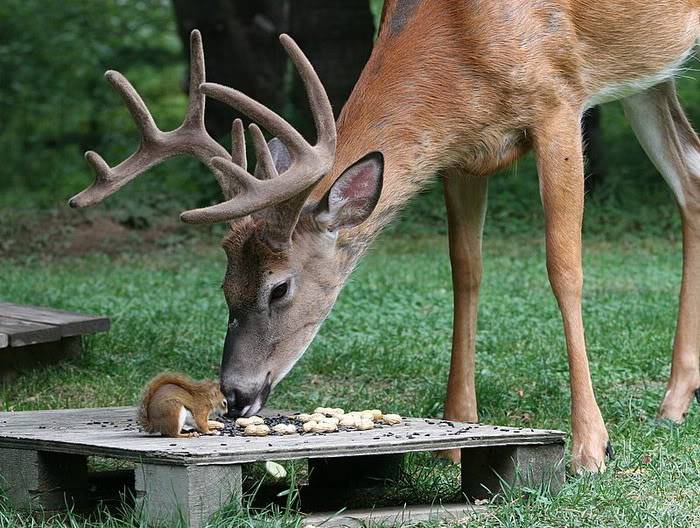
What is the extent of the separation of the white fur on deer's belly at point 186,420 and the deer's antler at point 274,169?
2.23 ft

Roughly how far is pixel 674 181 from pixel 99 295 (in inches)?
173

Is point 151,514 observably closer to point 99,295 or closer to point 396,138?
point 396,138

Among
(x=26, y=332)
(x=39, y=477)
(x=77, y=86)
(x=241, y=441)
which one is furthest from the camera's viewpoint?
(x=77, y=86)

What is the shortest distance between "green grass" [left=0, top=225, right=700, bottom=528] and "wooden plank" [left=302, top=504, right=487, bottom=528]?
13cm

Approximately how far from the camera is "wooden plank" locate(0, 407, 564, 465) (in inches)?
160

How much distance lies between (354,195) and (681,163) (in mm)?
2195

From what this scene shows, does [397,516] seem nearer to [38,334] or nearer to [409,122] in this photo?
[409,122]

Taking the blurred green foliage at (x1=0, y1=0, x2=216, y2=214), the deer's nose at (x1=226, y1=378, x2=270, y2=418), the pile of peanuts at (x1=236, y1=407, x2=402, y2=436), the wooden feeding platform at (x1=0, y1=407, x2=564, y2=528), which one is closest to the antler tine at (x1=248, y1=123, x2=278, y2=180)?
the deer's nose at (x1=226, y1=378, x2=270, y2=418)

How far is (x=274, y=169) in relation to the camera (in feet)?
17.3

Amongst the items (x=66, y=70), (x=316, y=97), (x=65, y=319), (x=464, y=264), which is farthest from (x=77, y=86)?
(x=316, y=97)

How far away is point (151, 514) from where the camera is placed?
4070 mm

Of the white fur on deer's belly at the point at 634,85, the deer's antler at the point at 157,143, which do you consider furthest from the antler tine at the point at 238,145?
the white fur on deer's belly at the point at 634,85

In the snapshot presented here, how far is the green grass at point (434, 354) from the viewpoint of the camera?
469cm

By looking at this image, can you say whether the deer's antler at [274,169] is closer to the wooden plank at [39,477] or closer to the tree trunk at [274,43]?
the wooden plank at [39,477]
